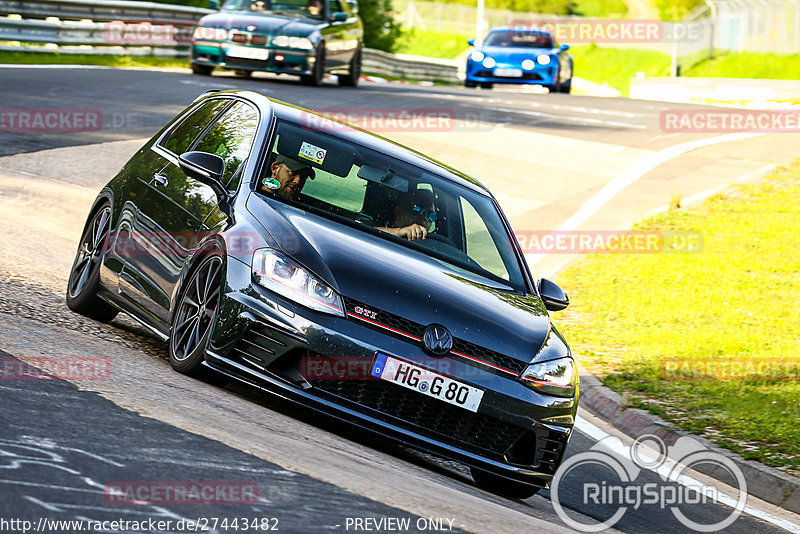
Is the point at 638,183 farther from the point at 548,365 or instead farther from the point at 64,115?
the point at 548,365

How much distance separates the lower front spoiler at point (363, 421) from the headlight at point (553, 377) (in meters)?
0.42

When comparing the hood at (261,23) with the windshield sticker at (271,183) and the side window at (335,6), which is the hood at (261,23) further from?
the windshield sticker at (271,183)

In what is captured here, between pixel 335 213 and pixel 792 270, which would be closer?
pixel 335 213

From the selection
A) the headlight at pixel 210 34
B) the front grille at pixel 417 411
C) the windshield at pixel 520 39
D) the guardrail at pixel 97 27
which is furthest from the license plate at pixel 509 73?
the front grille at pixel 417 411

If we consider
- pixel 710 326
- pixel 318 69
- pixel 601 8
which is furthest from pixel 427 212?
pixel 601 8

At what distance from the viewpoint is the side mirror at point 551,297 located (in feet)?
23.9

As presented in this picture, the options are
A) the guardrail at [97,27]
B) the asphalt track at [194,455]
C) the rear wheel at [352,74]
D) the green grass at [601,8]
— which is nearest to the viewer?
the asphalt track at [194,455]

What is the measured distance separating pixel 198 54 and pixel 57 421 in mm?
18641

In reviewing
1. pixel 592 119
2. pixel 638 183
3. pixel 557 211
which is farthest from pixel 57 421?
pixel 592 119

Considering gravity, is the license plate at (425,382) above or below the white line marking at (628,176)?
above

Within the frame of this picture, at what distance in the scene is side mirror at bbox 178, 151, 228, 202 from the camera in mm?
6934

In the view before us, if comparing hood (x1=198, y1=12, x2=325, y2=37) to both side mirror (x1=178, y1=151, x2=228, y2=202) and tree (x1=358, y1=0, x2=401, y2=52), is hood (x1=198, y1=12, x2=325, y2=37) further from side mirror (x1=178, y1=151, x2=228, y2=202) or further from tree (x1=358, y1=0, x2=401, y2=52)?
tree (x1=358, y1=0, x2=401, y2=52)

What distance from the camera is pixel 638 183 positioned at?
18422 mm

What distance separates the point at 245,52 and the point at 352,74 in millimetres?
4138
